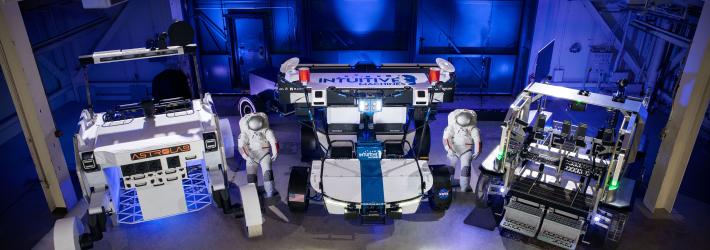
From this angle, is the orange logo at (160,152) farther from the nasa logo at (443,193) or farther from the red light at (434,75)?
the red light at (434,75)

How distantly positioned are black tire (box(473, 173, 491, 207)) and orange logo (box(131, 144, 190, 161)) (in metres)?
4.30

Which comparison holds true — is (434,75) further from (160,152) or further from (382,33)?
(160,152)

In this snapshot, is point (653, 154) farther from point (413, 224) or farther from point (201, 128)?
point (201, 128)

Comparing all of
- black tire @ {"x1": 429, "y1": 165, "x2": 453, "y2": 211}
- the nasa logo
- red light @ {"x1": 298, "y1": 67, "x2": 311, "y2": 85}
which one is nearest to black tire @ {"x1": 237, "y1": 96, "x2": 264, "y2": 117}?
red light @ {"x1": 298, "y1": 67, "x2": 311, "y2": 85}

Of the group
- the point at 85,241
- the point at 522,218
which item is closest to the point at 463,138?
the point at 522,218

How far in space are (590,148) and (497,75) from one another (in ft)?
17.4

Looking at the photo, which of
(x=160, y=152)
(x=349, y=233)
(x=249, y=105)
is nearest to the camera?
(x=160, y=152)

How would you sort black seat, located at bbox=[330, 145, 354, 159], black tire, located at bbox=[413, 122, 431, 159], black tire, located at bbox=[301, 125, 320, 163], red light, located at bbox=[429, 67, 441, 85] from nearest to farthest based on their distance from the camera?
red light, located at bbox=[429, 67, 441, 85] → black seat, located at bbox=[330, 145, 354, 159] → black tire, located at bbox=[413, 122, 431, 159] → black tire, located at bbox=[301, 125, 320, 163]

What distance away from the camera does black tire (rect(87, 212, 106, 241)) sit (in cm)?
609

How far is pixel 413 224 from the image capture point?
6895 mm

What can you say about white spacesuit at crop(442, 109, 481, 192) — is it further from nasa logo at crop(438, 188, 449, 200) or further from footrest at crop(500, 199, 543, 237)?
footrest at crop(500, 199, 543, 237)

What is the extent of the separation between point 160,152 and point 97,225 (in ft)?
3.86

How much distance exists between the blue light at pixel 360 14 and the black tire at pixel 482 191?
194 inches

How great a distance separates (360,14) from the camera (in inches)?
439
